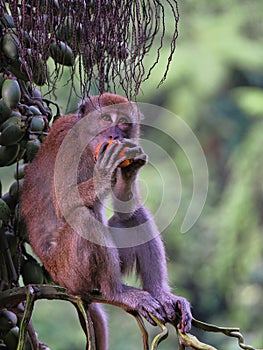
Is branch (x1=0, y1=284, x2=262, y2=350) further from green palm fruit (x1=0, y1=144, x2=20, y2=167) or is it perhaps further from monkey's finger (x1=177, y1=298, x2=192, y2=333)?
green palm fruit (x1=0, y1=144, x2=20, y2=167)

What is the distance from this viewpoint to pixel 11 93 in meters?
1.56

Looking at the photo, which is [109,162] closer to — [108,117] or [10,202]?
Result: [10,202]

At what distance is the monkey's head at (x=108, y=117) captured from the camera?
2.01 meters

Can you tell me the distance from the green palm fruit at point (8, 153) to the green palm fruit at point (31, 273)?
231 mm

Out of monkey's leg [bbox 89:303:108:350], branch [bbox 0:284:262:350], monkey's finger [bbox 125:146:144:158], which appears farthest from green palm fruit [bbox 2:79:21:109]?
monkey's leg [bbox 89:303:108:350]

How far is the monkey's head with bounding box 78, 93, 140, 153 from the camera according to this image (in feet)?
6.60

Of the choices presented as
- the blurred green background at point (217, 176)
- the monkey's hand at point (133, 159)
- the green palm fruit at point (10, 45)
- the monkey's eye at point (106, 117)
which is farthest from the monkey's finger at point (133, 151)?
the blurred green background at point (217, 176)

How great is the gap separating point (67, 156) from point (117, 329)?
16.7ft

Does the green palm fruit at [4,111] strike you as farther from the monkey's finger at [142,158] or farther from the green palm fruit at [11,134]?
the monkey's finger at [142,158]

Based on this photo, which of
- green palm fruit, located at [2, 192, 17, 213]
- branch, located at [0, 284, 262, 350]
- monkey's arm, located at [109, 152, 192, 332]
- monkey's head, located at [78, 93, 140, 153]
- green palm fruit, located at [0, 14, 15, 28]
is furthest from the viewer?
monkey's head, located at [78, 93, 140, 153]

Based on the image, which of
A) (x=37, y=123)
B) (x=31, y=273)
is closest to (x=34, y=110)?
(x=37, y=123)

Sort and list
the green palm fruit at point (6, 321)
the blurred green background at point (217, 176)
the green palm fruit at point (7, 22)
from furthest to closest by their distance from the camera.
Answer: the blurred green background at point (217, 176), the green palm fruit at point (6, 321), the green palm fruit at point (7, 22)

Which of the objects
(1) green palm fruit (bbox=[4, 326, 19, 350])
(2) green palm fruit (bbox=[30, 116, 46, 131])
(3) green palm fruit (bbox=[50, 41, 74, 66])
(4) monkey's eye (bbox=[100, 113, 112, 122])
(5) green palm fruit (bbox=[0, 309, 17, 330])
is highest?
(3) green palm fruit (bbox=[50, 41, 74, 66])

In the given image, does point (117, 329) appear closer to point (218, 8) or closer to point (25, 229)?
point (218, 8)
